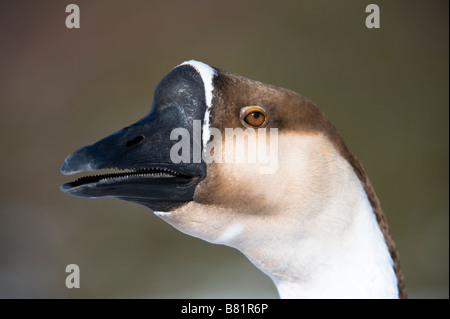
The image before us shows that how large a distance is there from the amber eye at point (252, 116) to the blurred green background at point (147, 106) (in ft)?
11.5

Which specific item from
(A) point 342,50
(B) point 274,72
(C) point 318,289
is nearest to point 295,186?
(C) point 318,289

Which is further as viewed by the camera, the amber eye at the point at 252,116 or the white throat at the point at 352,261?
the white throat at the point at 352,261

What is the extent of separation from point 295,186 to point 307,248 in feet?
0.69

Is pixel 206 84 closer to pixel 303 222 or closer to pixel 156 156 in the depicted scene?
pixel 156 156

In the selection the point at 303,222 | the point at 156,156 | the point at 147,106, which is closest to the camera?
the point at 156,156

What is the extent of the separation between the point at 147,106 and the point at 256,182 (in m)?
3.81

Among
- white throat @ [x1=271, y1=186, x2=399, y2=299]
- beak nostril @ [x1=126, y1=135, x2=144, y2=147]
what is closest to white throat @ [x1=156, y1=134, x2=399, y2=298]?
white throat @ [x1=271, y1=186, x2=399, y2=299]

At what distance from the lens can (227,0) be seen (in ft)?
17.1

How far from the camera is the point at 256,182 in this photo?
1354mm

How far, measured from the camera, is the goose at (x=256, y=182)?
128cm

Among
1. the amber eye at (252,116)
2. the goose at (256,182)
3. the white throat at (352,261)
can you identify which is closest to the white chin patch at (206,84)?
the goose at (256,182)

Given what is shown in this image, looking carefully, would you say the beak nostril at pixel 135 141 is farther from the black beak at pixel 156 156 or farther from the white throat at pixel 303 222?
the white throat at pixel 303 222

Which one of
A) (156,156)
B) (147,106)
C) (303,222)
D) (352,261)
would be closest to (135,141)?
(156,156)

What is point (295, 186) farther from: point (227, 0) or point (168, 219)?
point (227, 0)
